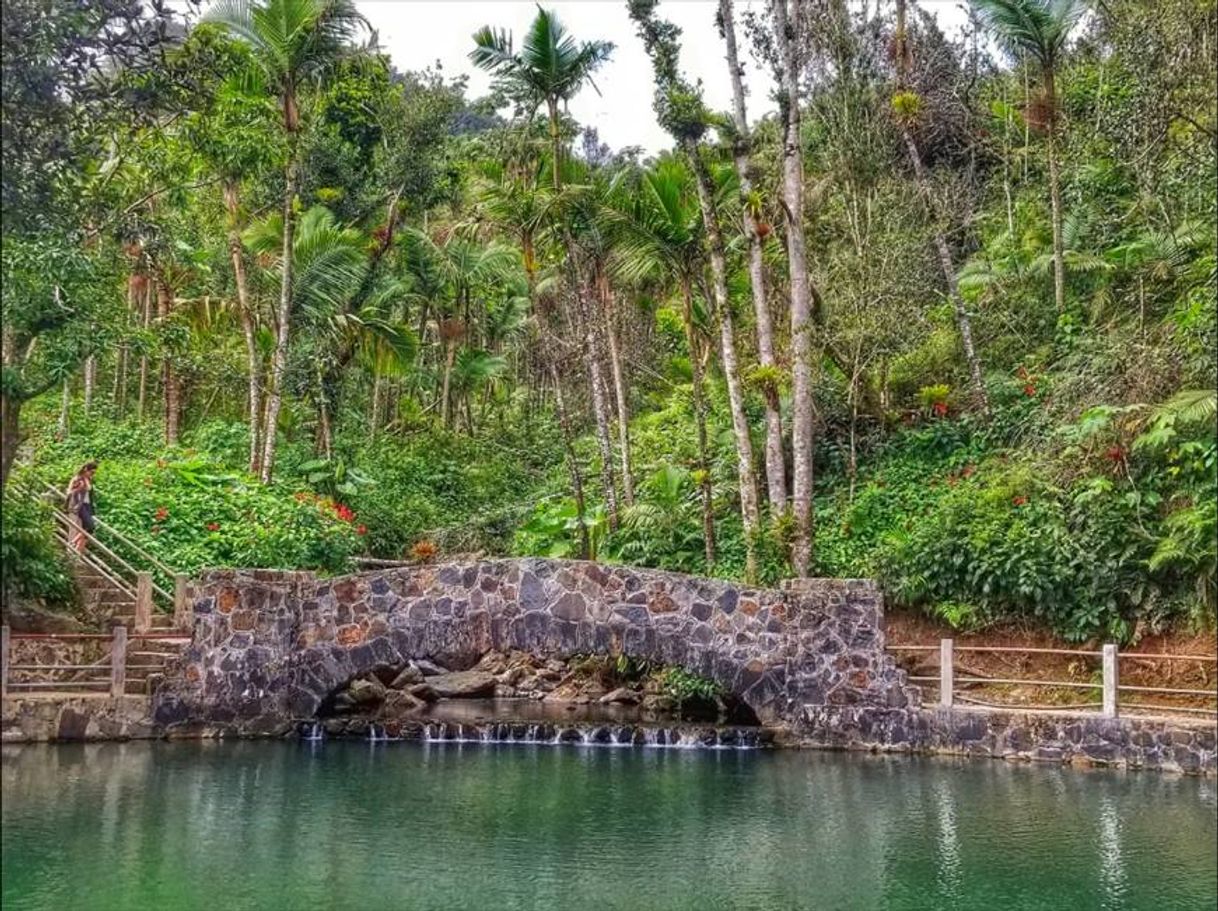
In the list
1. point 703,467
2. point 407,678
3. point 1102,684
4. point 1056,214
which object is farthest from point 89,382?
point 1102,684

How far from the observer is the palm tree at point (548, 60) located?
16.3 meters

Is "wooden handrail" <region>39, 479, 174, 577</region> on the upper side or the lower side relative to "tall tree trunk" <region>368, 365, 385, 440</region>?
lower

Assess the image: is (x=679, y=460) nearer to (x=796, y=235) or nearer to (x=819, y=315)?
(x=819, y=315)

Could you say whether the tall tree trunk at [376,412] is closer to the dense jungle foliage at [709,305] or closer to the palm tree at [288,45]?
the dense jungle foliage at [709,305]

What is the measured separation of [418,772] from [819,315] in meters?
9.65

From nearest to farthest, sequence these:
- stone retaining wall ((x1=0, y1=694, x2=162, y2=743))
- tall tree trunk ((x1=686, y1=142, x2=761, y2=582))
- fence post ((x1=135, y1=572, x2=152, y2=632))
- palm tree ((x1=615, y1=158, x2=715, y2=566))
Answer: stone retaining wall ((x1=0, y1=694, x2=162, y2=743)), fence post ((x1=135, y1=572, x2=152, y2=632)), tall tree trunk ((x1=686, y1=142, x2=761, y2=582)), palm tree ((x1=615, y1=158, x2=715, y2=566))

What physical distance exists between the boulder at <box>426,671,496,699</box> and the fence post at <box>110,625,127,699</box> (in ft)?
15.5

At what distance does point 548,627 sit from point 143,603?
15.8 feet

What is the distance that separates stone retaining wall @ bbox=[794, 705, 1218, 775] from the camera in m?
11.6

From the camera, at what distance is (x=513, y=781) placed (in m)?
11.2

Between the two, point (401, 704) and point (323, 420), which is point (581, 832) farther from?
point (323, 420)

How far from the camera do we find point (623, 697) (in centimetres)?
→ 1606

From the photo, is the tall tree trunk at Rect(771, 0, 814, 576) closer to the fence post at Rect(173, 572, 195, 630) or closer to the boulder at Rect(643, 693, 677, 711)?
the boulder at Rect(643, 693, 677, 711)

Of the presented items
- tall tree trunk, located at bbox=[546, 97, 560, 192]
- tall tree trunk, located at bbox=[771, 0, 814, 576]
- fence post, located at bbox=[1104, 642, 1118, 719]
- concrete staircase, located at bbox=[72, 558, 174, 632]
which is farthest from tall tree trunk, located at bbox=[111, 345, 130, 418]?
fence post, located at bbox=[1104, 642, 1118, 719]
